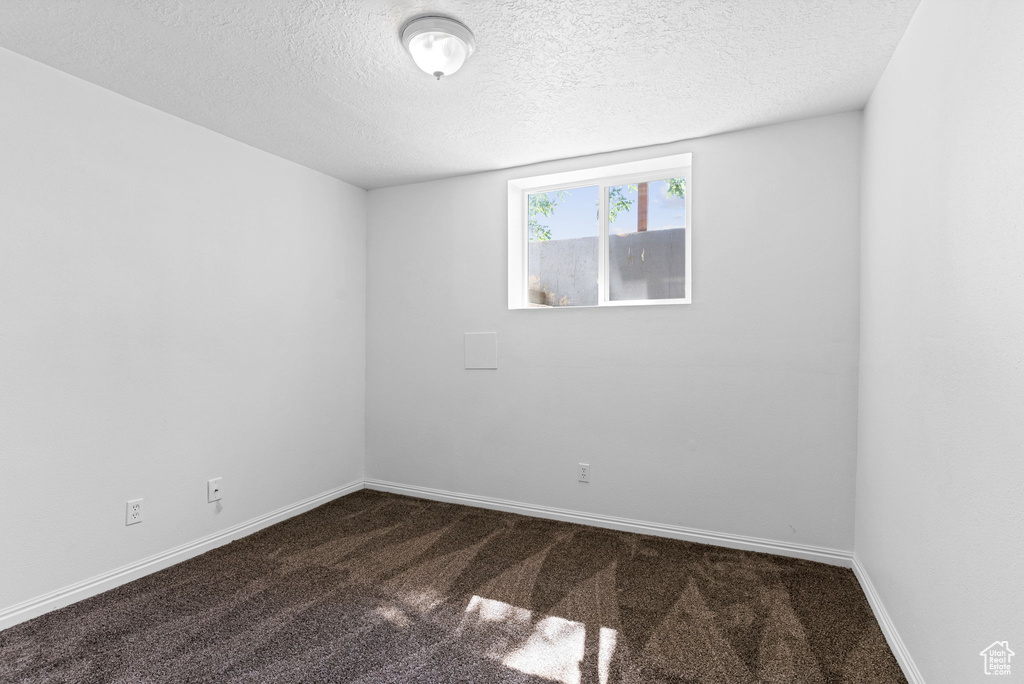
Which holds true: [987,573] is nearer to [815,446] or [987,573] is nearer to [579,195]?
[815,446]

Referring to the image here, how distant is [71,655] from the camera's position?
1.85 metres

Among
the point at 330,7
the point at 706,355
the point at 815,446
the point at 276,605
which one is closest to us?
the point at 330,7

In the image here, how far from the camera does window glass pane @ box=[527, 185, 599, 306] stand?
3463mm

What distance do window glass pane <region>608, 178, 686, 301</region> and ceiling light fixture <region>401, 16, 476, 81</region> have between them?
1662 millimetres

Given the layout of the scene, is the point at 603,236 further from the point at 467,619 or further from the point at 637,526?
the point at 467,619

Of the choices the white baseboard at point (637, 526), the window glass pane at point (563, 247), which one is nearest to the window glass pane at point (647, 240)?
the window glass pane at point (563, 247)

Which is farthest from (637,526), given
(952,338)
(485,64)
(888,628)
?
(485,64)

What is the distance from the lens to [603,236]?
3393 millimetres

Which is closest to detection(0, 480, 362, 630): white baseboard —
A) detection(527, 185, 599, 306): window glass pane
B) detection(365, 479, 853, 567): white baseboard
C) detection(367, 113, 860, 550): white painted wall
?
detection(365, 479, 853, 567): white baseboard

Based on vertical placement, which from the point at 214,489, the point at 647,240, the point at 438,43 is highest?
the point at 438,43

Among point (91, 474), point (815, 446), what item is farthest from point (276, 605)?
point (815, 446)

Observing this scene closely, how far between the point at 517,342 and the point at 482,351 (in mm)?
277

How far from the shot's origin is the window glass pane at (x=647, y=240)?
3.18 metres

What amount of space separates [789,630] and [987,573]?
0.95 meters
